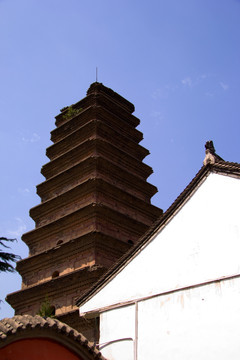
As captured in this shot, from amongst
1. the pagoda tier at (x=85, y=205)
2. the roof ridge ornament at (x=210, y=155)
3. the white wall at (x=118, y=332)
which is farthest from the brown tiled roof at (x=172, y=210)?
the pagoda tier at (x=85, y=205)

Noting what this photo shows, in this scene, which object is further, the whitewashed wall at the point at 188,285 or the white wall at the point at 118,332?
the white wall at the point at 118,332

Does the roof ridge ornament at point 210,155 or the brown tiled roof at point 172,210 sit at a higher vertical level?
the roof ridge ornament at point 210,155

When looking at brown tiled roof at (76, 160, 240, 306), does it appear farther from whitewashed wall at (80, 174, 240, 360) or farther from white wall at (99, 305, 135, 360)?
white wall at (99, 305, 135, 360)

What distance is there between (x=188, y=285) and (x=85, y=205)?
10813 mm

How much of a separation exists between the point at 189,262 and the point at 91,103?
16771 mm

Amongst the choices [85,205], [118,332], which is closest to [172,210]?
[118,332]

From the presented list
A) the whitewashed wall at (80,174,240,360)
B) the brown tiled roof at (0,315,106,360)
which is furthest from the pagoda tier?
the brown tiled roof at (0,315,106,360)

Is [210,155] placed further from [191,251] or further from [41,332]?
[41,332]

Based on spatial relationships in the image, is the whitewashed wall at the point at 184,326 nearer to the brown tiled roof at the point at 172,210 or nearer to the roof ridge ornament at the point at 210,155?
the brown tiled roof at the point at 172,210

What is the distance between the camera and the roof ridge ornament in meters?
9.73

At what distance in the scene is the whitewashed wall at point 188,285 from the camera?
805cm

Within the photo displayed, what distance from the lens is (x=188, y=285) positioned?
8.77m

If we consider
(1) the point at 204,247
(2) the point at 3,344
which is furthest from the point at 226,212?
(2) the point at 3,344

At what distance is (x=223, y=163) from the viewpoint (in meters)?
9.44
